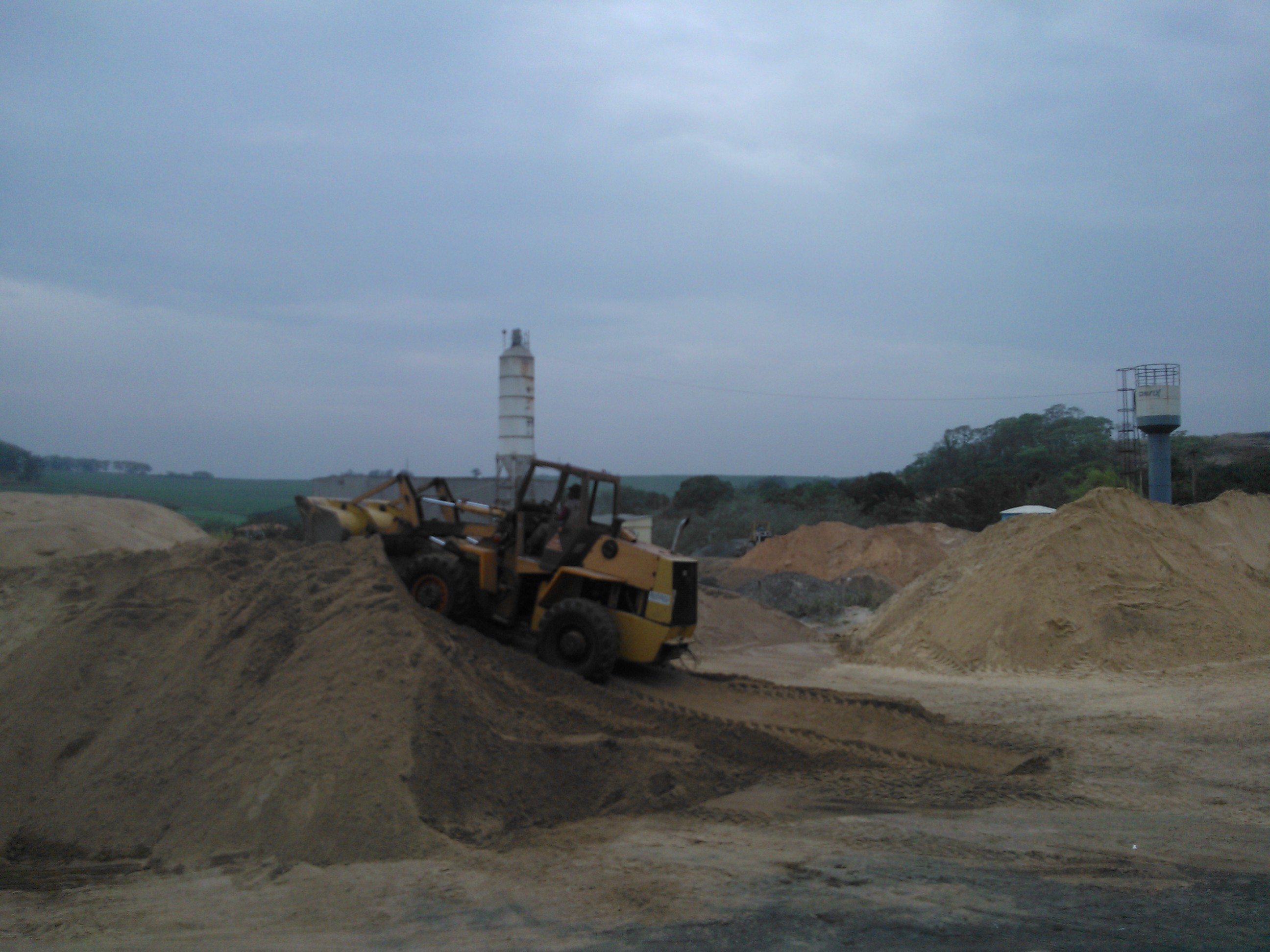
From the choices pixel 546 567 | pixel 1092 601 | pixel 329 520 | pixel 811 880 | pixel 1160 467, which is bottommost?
pixel 811 880

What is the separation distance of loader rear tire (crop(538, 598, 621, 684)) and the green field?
3.52m

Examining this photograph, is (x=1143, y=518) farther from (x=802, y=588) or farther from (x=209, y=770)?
(x=209, y=770)

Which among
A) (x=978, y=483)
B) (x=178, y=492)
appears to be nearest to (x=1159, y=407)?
(x=978, y=483)

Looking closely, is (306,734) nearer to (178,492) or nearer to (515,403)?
(515,403)

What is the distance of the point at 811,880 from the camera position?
4.71 metres

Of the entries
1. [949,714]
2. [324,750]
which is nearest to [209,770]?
[324,750]

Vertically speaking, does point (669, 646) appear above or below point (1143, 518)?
below

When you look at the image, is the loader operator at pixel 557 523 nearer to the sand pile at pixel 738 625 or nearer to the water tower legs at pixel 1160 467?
the sand pile at pixel 738 625

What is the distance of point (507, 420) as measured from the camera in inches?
889

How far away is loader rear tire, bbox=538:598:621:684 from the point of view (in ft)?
30.5

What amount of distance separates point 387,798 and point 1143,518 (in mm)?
13863

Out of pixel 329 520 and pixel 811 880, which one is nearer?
pixel 811 880

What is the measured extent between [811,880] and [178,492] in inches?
1267

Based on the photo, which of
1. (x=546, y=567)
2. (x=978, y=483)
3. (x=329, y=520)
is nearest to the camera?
(x=546, y=567)
